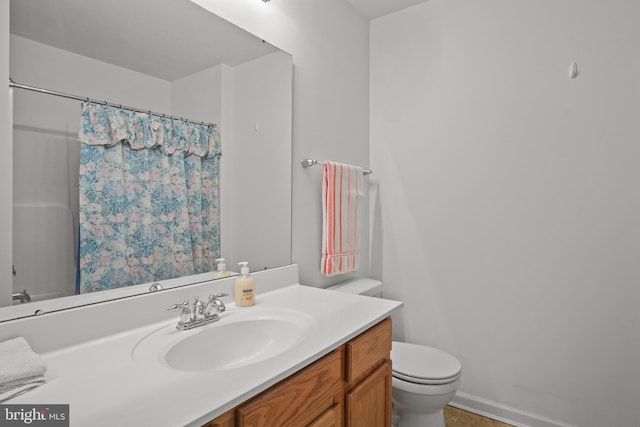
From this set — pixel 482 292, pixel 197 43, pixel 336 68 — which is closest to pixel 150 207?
pixel 197 43

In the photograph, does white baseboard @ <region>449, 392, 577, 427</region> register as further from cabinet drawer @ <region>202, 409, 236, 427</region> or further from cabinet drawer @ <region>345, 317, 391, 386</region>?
cabinet drawer @ <region>202, 409, 236, 427</region>

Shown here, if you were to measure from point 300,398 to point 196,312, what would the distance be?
45cm

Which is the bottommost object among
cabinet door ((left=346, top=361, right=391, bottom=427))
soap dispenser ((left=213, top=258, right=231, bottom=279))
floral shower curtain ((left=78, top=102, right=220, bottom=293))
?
cabinet door ((left=346, top=361, right=391, bottom=427))

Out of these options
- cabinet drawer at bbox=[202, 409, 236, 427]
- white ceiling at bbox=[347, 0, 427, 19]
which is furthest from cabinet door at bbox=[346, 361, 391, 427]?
white ceiling at bbox=[347, 0, 427, 19]

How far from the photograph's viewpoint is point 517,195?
1.87 m

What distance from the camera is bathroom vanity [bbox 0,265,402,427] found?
672 millimetres

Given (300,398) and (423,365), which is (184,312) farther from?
(423,365)

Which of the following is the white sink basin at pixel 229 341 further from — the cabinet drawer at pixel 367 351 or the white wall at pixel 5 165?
the white wall at pixel 5 165

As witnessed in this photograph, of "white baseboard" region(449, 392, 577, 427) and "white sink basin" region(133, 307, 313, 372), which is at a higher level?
"white sink basin" region(133, 307, 313, 372)

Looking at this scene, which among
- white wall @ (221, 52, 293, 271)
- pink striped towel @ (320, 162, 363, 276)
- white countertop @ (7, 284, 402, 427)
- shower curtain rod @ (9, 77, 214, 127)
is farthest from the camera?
pink striped towel @ (320, 162, 363, 276)

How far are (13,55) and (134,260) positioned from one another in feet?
2.04

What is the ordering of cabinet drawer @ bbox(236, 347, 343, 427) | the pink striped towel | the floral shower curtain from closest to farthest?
cabinet drawer @ bbox(236, 347, 343, 427), the floral shower curtain, the pink striped towel

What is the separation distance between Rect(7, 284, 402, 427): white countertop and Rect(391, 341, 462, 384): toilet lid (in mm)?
668

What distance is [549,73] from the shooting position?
178 cm
